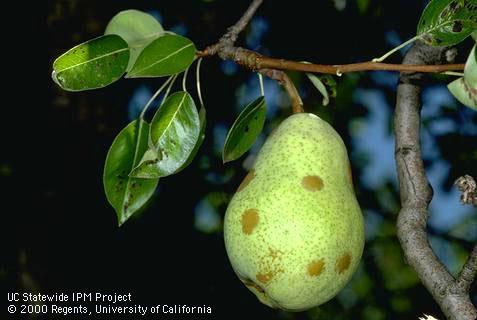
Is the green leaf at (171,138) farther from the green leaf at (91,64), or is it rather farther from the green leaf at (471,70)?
the green leaf at (471,70)


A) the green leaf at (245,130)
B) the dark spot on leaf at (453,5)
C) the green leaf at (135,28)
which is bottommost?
the green leaf at (245,130)

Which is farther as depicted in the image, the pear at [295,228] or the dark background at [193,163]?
the dark background at [193,163]

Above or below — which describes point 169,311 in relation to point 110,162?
below

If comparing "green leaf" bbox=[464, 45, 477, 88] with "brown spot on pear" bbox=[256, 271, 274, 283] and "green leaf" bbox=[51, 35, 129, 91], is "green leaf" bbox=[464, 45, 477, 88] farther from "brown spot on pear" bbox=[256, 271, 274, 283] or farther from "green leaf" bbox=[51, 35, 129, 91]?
"green leaf" bbox=[51, 35, 129, 91]

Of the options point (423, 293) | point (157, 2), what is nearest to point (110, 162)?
point (157, 2)

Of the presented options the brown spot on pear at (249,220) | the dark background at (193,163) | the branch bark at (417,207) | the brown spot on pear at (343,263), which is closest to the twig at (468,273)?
the branch bark at (417,207)

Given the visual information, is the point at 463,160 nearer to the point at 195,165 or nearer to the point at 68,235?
the point at 195,165
